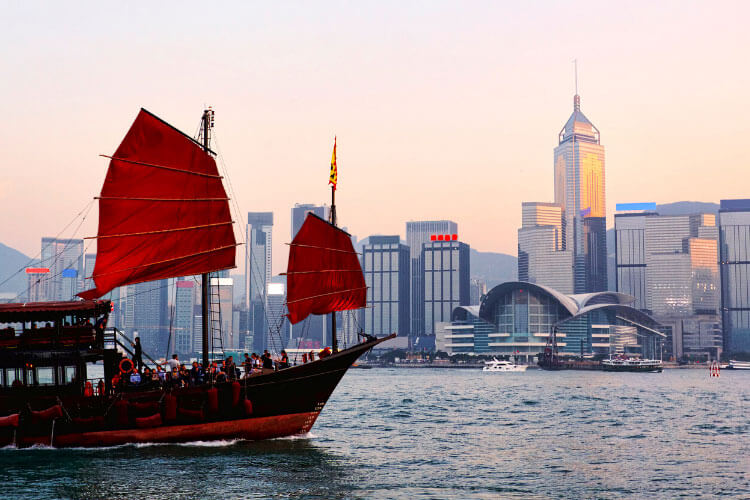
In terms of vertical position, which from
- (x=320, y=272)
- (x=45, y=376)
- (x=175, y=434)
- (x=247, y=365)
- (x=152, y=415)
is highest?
(x=320, y=272)

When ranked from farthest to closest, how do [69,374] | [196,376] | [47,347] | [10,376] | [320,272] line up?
[320,272], [196,376], [69,374], [47,347], [10,376]

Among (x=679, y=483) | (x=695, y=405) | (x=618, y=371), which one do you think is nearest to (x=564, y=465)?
(x=679, y=483)

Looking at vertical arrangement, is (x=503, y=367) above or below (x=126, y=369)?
below

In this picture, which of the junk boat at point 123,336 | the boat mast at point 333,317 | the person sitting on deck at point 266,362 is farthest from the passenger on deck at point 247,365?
the boat mast at point 333,317

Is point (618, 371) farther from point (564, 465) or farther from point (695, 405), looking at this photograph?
point (564, 465)

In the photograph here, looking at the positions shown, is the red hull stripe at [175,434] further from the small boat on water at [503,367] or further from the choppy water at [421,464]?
the small boat on water at [503,367]

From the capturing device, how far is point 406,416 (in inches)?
2304

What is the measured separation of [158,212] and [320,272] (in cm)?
860

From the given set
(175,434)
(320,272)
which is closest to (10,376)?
(175,434)

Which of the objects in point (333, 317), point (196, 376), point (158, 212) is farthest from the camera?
point (333, 317)

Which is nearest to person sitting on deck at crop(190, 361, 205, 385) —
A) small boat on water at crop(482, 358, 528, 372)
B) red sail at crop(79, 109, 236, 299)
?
red sail at crop(79, 109, 236, 299)

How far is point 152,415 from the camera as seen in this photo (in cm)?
3512

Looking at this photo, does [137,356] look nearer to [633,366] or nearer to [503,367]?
[633,366]

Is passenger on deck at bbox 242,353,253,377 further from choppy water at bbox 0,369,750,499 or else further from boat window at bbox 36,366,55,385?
boat window at bbox 36,366,55,385
